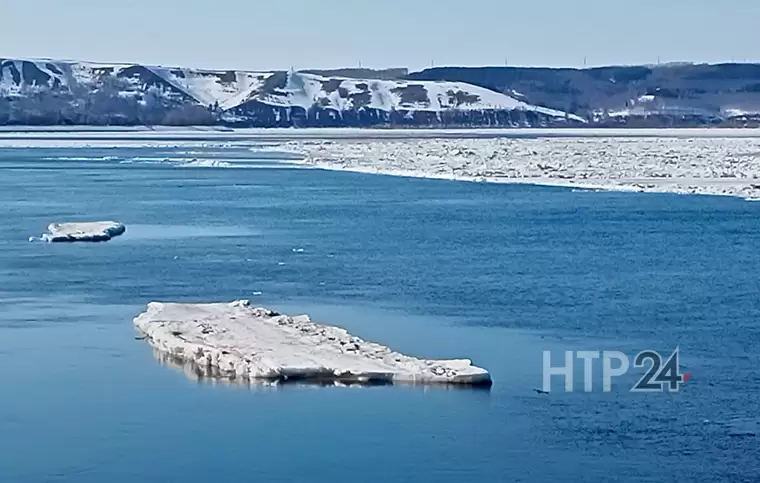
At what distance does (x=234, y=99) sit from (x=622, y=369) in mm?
112108

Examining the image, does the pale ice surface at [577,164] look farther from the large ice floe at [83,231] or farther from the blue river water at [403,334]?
the large ice floe at [83,231]

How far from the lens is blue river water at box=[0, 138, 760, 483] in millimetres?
8875

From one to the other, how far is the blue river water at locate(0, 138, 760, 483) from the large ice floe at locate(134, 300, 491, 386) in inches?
9.0

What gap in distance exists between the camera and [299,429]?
9.54 meters

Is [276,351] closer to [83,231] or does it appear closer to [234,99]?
[83,231]

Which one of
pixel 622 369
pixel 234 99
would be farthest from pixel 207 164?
pixel 234 99

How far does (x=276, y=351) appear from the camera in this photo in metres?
11.4

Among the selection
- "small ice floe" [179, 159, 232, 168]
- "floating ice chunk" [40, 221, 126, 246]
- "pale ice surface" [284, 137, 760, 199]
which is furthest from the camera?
"small ice floe" [179, 159, 232, 168]

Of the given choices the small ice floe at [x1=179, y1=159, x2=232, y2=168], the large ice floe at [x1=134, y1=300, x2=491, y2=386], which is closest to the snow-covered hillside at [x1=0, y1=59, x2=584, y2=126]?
the small ice floe at [x1=179, y1=159, x2=232, y2=168]

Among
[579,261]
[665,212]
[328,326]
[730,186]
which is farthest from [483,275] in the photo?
[730,186]

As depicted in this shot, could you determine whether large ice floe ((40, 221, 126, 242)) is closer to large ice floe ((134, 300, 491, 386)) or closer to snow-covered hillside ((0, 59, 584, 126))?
large ice floe ((134, 300, 491, 386))

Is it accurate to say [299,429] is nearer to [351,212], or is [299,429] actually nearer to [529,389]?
[529,389]

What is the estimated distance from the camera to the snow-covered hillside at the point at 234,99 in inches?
4235

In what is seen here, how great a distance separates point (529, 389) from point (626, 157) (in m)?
30.1
